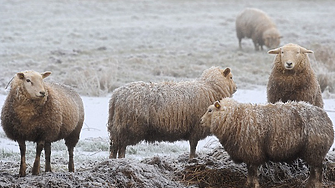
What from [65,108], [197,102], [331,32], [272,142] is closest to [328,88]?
[197,102]

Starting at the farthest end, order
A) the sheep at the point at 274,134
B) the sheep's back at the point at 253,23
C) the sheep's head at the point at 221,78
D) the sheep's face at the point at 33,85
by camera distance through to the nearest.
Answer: the sheep's back at the point at 253,23 < the sheep's head at the point at 221,78 < the sheep's face at the point at 33,85 < the sheep at the point at 274,134

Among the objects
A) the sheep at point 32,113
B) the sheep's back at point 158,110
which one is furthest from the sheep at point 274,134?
the sheep at point 32,113

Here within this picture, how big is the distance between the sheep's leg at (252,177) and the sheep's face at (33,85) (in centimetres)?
260

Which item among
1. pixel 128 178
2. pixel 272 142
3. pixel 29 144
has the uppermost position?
pixel 272 142

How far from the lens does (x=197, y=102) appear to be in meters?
7.23

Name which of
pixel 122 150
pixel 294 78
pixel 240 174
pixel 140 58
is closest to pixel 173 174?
pixel 240 174

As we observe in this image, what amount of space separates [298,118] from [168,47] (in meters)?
15.3

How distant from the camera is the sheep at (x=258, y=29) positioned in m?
19.6

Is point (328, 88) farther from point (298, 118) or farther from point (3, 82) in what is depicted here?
point (3, 82)

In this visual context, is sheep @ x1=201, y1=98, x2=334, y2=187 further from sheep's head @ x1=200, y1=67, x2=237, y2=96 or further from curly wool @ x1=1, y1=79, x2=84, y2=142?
curly wool @ x1=1, y1=79, x2=84, y2=142

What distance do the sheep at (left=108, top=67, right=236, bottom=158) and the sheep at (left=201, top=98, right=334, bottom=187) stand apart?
1122 mm

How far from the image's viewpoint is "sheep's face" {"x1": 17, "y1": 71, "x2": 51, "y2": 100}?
5910 mm

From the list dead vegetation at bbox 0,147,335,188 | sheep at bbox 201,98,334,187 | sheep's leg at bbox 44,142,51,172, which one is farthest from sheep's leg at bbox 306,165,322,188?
sheep's leg at bbox 44,142,51,172

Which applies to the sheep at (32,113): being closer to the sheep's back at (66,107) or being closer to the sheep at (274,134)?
the sheep's back at (66,107)
